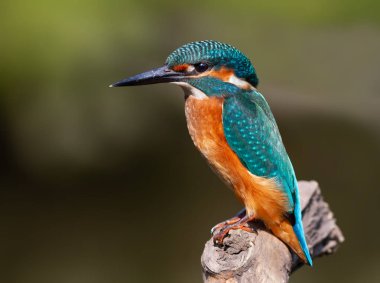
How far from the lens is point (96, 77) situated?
524cm

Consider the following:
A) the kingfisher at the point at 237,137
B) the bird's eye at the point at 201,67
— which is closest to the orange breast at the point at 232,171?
the kingfisher at the point at 237,137

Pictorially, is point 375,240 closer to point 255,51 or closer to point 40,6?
point 255,51

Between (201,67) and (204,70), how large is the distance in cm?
2

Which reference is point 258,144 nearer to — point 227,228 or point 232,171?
point 232,171

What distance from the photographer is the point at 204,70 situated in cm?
285

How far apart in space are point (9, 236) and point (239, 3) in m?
2.44

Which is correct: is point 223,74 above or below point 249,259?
above

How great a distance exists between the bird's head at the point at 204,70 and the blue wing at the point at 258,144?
0.06 meters

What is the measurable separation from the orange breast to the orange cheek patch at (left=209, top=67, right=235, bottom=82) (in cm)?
10

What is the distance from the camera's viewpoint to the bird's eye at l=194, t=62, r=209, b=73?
2.83 metres

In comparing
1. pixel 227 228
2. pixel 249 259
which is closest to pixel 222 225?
pixel 227 228

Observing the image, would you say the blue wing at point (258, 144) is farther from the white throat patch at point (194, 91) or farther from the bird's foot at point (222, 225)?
the bird's foot at point (222, 225)

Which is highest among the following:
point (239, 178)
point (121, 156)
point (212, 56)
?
point (212, 56)

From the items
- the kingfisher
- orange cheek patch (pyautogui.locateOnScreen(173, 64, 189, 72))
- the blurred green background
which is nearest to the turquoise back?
the kingfisher
